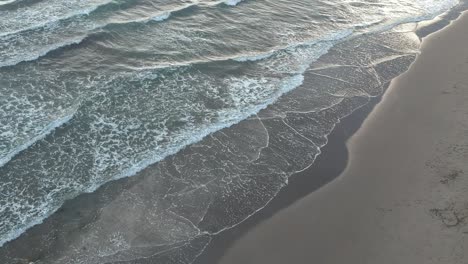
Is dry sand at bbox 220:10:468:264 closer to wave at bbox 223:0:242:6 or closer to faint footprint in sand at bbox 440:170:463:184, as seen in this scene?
faint footprint in sand at bbox 440:170:463:184

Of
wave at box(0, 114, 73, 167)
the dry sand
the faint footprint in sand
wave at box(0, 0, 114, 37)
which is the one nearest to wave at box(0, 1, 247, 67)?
wave at box(0, 0, 114, 37)

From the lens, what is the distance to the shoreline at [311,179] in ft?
33.9

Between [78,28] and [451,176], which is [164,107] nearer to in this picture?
[78,28]

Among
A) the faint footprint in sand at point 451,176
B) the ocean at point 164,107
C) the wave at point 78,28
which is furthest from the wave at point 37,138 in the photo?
the faint footprint in sand at point 451,176

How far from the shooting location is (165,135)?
13789 mm

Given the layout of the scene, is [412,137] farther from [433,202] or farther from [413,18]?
[413,18]

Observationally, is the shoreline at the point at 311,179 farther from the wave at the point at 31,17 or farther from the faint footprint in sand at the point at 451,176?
the wave at the point at 31,17

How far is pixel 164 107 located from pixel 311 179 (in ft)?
18.6

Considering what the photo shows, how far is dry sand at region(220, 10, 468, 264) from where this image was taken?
33.1ft

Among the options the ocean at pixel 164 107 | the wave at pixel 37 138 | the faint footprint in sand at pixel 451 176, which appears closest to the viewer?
the ocean at pixel 164 107

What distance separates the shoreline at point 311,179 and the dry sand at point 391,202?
0.17 metres

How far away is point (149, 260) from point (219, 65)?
9.41 metres

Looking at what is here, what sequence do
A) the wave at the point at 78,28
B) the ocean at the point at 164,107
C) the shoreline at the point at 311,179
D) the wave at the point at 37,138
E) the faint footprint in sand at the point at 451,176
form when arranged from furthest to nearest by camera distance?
the wave at the point at 78,28, the wave at the point at 37,138, the faint footprint in sand at the point at 451,176, the ocean at the point at 164,107, the shoreline at the point at 311,179

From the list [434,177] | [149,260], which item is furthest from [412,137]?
[149,260]
